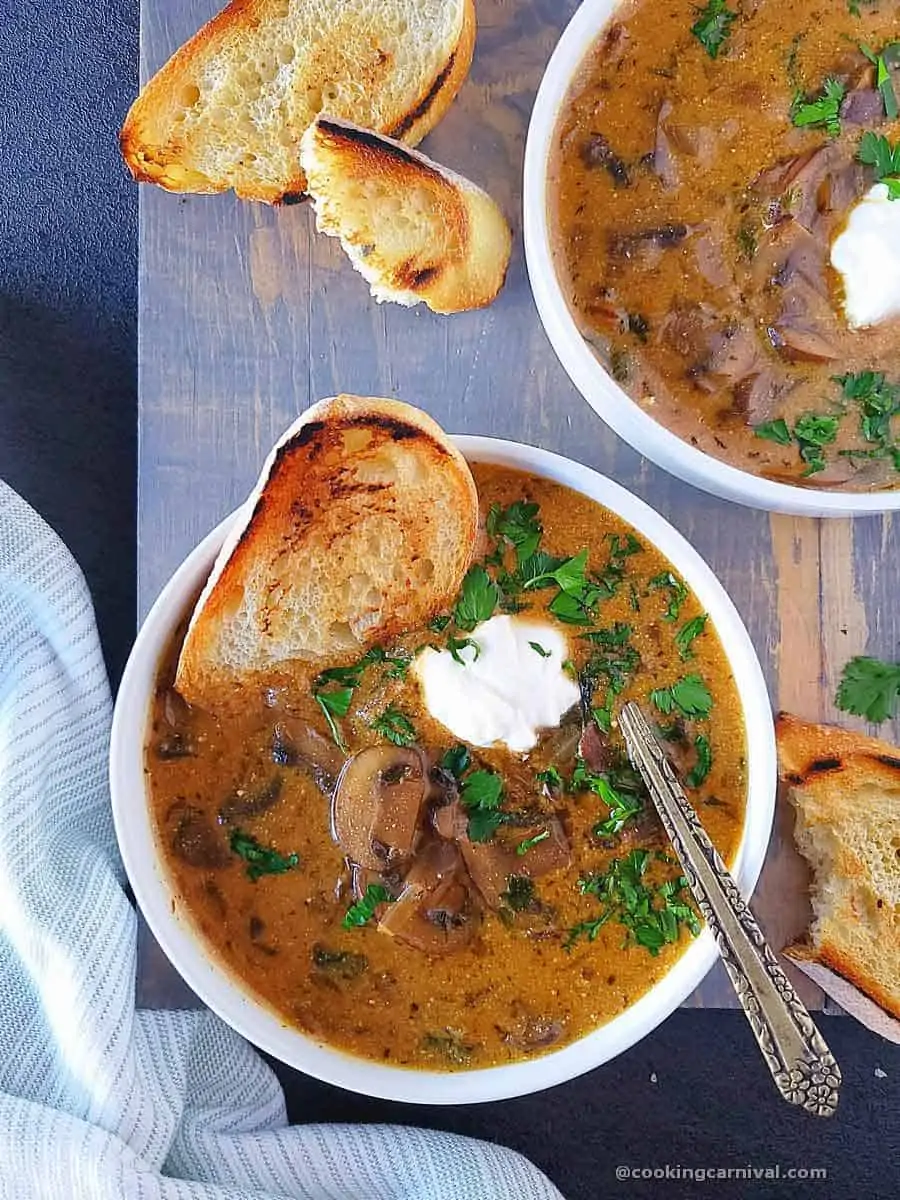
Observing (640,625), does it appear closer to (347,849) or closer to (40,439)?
(347,849)

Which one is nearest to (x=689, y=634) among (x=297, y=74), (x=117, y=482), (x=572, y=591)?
(x=572, y=591)

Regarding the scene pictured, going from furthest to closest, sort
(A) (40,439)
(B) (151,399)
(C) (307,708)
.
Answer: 1. (A) (40,439)
2. (B) (151,399)
3. (C) (307,708)

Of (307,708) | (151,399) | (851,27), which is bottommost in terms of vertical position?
(307,708)

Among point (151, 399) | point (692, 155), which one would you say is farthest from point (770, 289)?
point (151, 399)

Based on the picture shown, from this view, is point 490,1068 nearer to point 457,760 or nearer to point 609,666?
point 457,760

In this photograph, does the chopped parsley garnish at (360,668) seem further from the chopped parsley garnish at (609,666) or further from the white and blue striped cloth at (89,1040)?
the white and blue striped cloth at (89,1040)

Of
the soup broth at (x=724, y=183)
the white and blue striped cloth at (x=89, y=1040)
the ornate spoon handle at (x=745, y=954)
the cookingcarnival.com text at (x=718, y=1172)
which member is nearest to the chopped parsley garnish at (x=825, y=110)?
the soup broth at (x=724, y=183)
